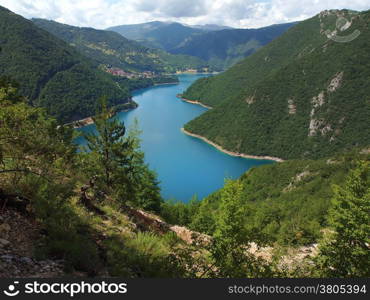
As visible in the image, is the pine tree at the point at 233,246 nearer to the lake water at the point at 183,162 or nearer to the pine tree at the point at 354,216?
the pine tree at the point at 354,216

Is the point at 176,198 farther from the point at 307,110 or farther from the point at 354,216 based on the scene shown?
the point at 307,110

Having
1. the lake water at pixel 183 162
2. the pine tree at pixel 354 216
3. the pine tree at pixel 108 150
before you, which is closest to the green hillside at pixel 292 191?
the lake water at pixel 183 162

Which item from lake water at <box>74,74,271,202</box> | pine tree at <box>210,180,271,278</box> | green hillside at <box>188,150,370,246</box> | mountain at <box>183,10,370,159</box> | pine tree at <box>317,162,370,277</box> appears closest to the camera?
pine tree at <box>210,180,271,278</box>

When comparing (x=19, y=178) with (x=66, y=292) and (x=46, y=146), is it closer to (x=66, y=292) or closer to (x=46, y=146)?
(x=46, y=146)
